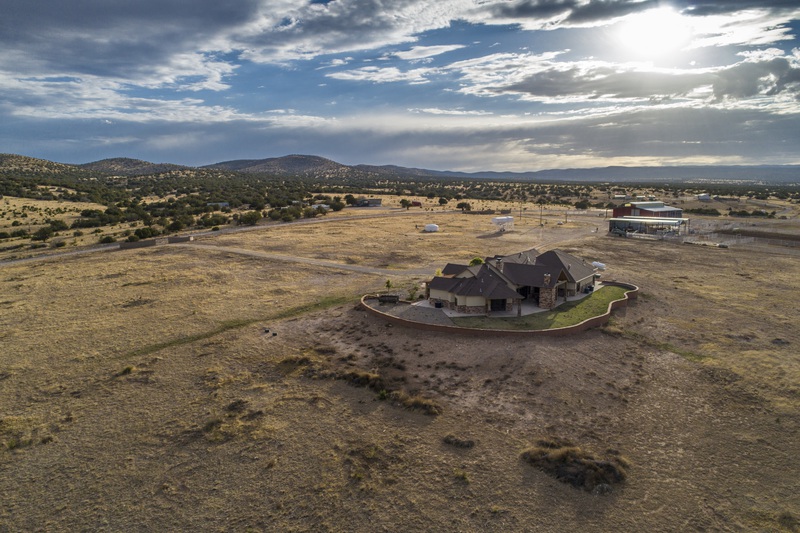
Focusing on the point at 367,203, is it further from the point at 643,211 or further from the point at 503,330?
the point at 503,330

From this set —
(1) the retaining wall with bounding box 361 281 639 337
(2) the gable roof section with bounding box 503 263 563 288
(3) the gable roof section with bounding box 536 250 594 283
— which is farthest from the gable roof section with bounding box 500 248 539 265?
(1) the retaining wall with bounding box 361 281 639 337

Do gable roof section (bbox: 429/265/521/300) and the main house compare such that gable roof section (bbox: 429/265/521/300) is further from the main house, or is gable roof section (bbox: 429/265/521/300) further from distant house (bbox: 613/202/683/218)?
distant house (bbox: 613/202/683/218)

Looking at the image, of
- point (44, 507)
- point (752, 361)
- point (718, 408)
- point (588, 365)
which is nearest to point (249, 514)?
point (44, 507)

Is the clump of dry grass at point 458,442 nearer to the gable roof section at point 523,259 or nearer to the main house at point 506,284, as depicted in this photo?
the main house at point 506,284

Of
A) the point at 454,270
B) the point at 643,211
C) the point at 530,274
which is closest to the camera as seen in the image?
the point at 530,274

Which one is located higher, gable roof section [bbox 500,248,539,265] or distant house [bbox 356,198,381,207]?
distant house [bbox 356,198,381,207]

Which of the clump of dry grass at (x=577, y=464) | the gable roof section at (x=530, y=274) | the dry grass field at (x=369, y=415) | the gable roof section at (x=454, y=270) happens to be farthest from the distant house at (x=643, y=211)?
the clump of dry grass at (x=577, y=464)

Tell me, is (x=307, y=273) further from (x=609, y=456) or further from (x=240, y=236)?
(x=609, y=456)

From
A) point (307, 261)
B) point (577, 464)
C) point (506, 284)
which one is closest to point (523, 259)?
point (506, 284)
